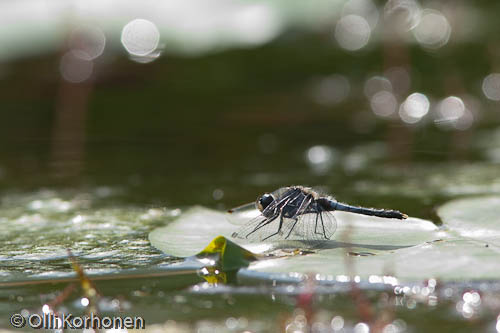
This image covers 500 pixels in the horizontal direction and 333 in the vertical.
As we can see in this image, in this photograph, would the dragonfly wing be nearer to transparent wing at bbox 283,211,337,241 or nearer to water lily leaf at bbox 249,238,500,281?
transparent wing at bbox 283,211,337,241

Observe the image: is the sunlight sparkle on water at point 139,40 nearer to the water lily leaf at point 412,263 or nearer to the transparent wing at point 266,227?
the transparent wing at point 266,227

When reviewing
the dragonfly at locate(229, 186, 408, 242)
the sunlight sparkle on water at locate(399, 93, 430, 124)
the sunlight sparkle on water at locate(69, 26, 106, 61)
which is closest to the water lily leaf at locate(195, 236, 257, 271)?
the dragonfly at locate(229, 186, 408, 242)

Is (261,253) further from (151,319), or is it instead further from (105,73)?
(105,73)

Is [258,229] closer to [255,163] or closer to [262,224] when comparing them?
[262,224]

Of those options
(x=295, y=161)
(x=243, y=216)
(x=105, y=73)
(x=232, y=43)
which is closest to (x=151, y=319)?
(x=243, y=216)

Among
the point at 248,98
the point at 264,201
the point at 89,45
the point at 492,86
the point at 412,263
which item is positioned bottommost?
the point at 412,263

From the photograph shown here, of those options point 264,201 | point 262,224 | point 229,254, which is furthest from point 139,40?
point 229,254
